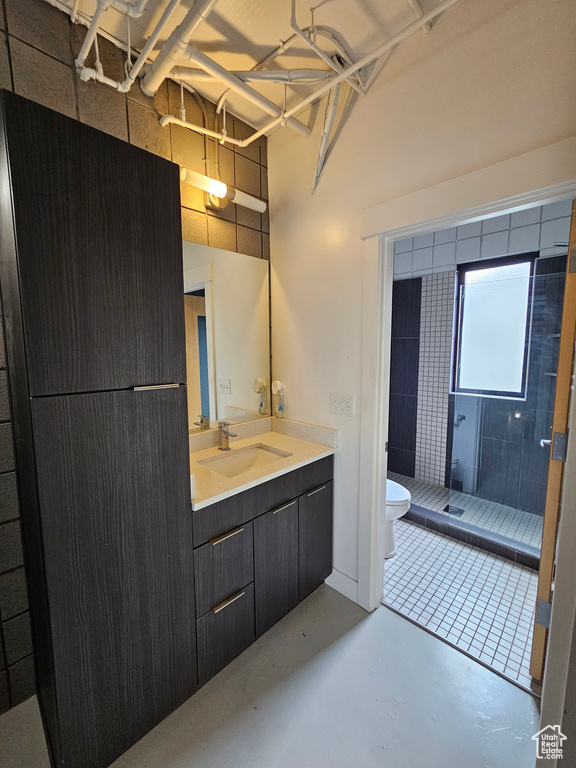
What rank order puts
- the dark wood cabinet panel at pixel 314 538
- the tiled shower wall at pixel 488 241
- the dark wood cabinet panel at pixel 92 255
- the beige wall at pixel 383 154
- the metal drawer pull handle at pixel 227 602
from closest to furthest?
the dark wood cabinet panel at pixel 92 255 < the beige wall at pixel 383 154 < the metal drawer pull handle at pixel 227 602 < the dark wood cabinet panel at pixel 314 538 < the tiled shower wall at pixel 488 241

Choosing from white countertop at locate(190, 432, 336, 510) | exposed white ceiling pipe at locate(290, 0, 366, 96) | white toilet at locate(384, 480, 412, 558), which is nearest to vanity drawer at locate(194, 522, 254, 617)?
white countertop at locate(190, 432, 336, 510)

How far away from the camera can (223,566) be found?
1.36 m

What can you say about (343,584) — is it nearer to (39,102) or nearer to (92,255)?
(92,255)

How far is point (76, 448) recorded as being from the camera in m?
0.94

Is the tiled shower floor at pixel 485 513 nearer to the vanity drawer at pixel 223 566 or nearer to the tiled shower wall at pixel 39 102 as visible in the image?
the vanity drawer at pixel 223 566

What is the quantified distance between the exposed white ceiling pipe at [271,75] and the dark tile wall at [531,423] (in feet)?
7.02

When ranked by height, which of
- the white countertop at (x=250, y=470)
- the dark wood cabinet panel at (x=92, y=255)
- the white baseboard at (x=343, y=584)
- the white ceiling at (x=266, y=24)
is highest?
the white ceiling at (x=266, y=24)

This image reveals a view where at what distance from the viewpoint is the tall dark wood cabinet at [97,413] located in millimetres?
864

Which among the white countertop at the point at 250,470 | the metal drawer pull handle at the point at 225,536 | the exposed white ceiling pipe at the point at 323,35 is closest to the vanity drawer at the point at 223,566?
the metal drawer pull handle at the point at 225,536

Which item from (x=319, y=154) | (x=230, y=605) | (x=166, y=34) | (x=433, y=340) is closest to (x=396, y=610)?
(x=230, y=605)

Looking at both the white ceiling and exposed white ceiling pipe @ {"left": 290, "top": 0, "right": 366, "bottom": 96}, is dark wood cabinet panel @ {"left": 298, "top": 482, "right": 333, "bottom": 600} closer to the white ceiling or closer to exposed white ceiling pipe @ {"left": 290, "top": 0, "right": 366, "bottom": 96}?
exposed white ceiling pipe @ {"left": 290, "top": 0, "right": 366, "bottom": 96}

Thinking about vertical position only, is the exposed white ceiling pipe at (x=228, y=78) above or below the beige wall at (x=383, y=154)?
Result: above

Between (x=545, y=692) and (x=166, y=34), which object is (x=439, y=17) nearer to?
(x=166, y=34)

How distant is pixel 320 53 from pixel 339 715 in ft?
8.68
